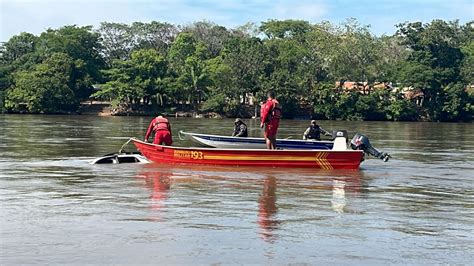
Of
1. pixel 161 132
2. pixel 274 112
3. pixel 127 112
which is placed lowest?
pixel 127 112

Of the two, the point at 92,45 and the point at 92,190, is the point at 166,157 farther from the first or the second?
the point at 92,45

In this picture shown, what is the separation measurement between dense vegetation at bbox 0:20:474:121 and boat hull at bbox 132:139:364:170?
5703cm

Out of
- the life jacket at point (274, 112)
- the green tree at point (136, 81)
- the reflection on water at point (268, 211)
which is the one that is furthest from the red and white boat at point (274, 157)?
the green tree at point (136, 81)

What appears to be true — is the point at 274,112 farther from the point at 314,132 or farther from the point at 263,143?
the point at 314,132

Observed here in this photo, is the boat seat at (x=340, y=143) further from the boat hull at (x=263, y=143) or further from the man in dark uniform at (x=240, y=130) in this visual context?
the man in dark uniform at (x=240, y=130)

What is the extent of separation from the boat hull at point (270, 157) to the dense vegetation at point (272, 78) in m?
57.0

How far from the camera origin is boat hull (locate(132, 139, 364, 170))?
1691cm

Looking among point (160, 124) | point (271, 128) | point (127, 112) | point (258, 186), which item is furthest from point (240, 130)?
point (127, 112)

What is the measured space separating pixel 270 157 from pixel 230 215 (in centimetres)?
659

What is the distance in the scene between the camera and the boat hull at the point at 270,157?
1691cm

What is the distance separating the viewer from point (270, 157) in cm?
1708

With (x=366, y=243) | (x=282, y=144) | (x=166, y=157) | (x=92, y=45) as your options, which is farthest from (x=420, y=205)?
(x=92, y=45)

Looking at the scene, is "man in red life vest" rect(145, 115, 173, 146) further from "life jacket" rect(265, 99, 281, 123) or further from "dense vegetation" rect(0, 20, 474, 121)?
"dense vegetation" rect(0, 20, 474, 121)

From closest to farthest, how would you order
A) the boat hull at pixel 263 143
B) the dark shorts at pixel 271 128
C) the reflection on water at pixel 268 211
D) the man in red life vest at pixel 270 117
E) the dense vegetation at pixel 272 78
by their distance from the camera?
the reflection on water at pixel 268 211
the man in red life vest at pixel 270 117
the dark shorts at pixel 271 128
the boat hull at pixel 263 143
the dense vegetation at pixel 272 78
